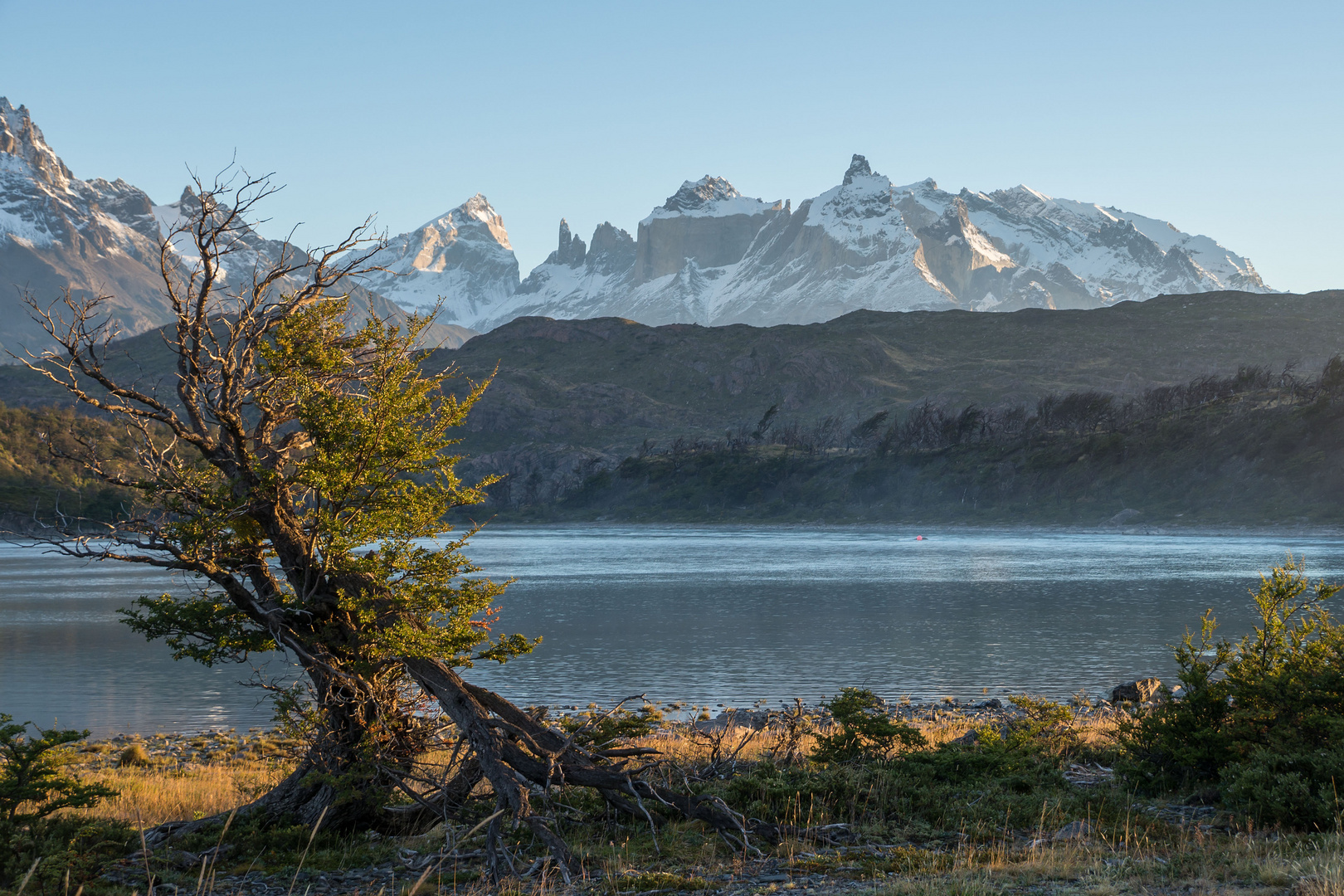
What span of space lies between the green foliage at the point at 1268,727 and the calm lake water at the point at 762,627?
59.9 feet

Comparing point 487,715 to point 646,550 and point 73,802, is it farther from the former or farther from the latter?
point 646,550

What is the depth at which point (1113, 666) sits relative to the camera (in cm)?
3809

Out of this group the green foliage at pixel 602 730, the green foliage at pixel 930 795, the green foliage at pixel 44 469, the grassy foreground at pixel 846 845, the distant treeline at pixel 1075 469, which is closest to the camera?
the grassy foreground at pixel 846 845

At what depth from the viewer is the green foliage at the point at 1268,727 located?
12.5m

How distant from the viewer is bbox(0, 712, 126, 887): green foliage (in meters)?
11.0

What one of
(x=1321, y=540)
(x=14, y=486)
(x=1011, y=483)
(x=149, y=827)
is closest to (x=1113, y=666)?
(x=149, y=827)

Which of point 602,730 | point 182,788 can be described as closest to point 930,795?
point 602,730

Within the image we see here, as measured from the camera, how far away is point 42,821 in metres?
12.1

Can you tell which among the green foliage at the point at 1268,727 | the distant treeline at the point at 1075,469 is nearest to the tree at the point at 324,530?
the green foliage at the point at 1268,727

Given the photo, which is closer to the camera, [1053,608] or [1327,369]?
[1053,608]

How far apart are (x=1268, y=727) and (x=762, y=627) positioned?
38.8 metres

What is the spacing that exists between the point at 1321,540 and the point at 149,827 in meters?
115

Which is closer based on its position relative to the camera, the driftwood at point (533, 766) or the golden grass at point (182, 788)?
the driftwood at point (533, 766)

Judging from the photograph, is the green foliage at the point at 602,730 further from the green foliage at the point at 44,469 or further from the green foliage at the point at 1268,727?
the green foliage at the point at 44,469
